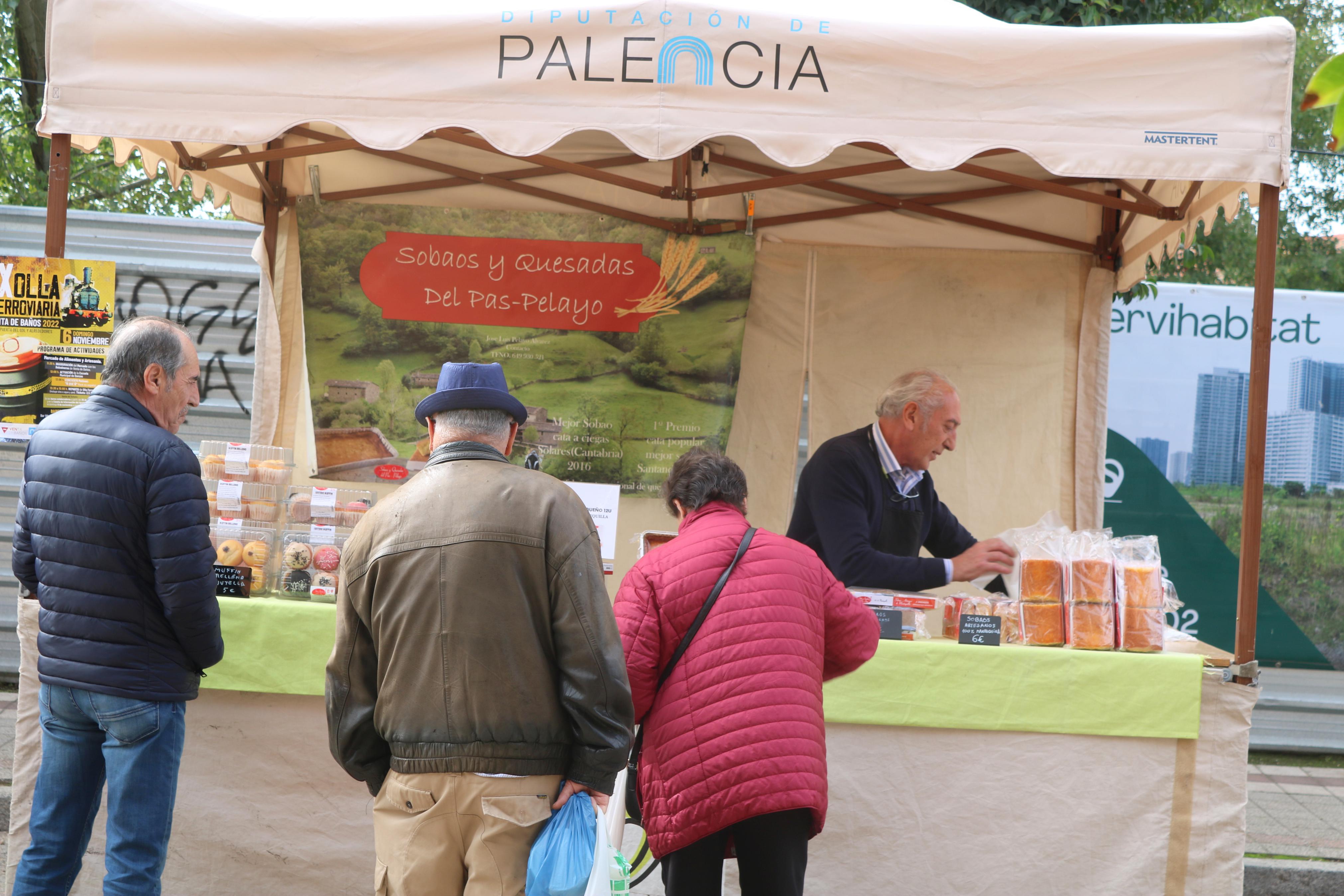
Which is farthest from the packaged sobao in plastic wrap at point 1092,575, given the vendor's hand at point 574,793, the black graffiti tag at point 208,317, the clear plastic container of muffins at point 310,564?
Answer: the black graffiti tag at point 208,317

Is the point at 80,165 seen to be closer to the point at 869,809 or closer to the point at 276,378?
the point at 276,378

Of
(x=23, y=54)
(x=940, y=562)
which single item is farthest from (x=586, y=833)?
(x=23, y=54)

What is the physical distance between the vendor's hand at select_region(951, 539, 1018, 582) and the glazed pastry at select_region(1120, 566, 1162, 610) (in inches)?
16.3

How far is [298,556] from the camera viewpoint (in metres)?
3.58

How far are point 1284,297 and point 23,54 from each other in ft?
29.0

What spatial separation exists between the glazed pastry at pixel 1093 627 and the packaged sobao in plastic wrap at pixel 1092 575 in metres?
0.02

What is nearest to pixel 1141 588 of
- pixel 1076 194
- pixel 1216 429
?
pixel 1076 194

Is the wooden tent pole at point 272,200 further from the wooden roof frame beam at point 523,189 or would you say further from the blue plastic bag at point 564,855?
the blue plastic bag at point 564,855

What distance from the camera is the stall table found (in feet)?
11.2

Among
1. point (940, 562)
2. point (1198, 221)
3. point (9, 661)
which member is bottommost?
point (9, 661)

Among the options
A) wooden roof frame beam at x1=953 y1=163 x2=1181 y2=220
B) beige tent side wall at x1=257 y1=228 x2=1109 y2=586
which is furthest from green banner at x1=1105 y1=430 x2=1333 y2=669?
wooden roof frame beam at x1=953 y1=163 x2=1181 y2=220

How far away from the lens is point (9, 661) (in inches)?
245

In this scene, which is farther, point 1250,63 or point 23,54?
point 23,54

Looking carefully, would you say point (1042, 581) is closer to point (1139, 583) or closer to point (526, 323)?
point (1139, 583)
